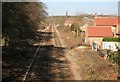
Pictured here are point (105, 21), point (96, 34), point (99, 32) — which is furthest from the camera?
point (105, 21)

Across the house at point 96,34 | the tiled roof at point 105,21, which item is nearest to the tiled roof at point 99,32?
the house at point 96,34

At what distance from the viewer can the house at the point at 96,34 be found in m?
47.2

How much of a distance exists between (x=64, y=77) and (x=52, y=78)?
3.52ft

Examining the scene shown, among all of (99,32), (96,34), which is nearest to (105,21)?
(99,32)

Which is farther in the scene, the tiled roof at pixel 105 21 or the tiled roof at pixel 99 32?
the tiled roof at pixel 105 21

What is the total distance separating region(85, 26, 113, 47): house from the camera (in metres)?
47.2

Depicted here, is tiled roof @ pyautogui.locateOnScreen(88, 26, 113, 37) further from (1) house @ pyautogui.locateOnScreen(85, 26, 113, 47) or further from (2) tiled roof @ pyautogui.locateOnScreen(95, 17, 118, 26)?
(2) tiled roof @ pyautogui.locateOnScreen(95, 17, 118, 26)

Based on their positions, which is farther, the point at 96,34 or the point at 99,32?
the point at 99,32

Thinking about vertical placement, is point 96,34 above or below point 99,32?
below

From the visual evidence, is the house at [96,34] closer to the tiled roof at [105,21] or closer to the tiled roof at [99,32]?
the tiled roof at [99,32]

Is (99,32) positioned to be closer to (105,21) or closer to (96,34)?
(96,34)

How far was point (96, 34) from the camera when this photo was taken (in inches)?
1873

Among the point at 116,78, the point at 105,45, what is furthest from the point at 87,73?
the point at 105,45

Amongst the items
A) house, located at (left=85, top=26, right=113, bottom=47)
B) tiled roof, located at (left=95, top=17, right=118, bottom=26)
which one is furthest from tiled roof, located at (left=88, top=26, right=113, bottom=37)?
tiled roof, located at (left=95, top=17, right=118, bottom=26)
